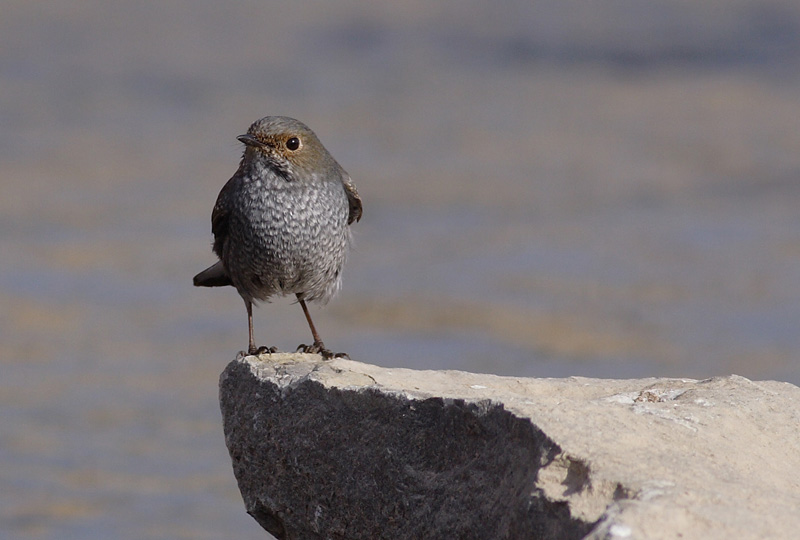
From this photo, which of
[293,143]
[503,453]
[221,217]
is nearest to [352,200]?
[293,143]

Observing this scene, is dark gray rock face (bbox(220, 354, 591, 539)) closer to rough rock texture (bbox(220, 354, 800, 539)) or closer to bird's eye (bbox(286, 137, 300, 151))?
rough rock texture (bbox(220, 354, 800, 539))

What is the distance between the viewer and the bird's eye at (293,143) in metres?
6.90

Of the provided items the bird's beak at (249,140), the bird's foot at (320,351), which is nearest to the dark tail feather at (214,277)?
the bird's foot at (320,351)

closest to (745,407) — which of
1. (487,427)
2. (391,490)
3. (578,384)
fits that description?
(578,384)

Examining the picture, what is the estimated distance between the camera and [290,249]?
22.4 feet

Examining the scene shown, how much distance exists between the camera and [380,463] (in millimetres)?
5227

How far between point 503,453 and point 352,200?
10.8 feet

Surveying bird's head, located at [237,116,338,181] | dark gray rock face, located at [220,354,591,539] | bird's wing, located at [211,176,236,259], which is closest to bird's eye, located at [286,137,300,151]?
bird's head, located at [237,116,338,181]

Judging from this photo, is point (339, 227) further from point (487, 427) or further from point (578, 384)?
point (487, 427)

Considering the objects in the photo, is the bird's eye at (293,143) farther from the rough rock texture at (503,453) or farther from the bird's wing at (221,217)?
the rough rock texture at (503,453)

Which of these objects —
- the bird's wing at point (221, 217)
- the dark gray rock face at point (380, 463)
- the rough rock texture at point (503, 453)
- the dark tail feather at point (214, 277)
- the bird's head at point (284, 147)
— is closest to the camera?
the rough rock texture at point (503, 453)

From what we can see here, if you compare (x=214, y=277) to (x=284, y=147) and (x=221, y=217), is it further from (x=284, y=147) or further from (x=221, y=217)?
(x=284, y=147)

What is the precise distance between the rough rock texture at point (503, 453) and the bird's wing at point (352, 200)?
1.36m

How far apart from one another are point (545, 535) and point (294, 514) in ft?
6.61
